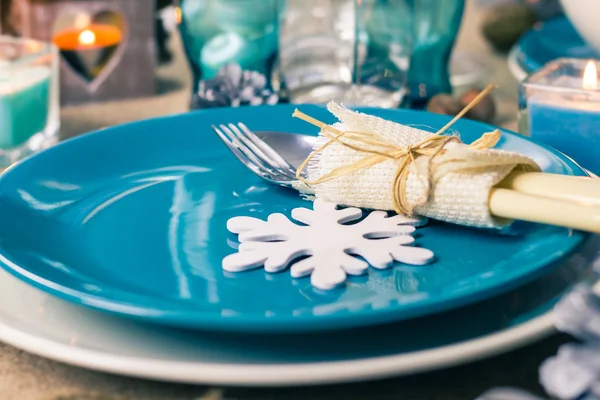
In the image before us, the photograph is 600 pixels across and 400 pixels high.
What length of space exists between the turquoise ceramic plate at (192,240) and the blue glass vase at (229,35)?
0.18 meters

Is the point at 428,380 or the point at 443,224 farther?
the point at 443,224

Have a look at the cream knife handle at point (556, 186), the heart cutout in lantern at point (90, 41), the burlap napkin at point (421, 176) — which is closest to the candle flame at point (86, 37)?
the heart cutout in lantern at point (90, 41)

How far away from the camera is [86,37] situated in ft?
2.82

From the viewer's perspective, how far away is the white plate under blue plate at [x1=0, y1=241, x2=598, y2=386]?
33cm

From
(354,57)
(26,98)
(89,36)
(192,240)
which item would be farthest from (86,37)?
(192,240)

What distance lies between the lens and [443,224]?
1.55 feet

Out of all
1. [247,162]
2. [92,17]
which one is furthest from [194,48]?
[247,162]

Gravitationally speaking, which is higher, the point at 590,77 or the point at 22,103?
the point at 590,77

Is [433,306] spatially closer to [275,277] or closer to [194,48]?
[275,277]

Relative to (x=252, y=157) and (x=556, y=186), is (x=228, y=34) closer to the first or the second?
(x=252, y=157)

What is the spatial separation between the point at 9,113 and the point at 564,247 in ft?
1.63

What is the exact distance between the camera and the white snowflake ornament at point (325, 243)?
1.34 ft

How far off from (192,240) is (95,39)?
0.48 m

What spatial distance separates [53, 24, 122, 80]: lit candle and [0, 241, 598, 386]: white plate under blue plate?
50 centimetres
